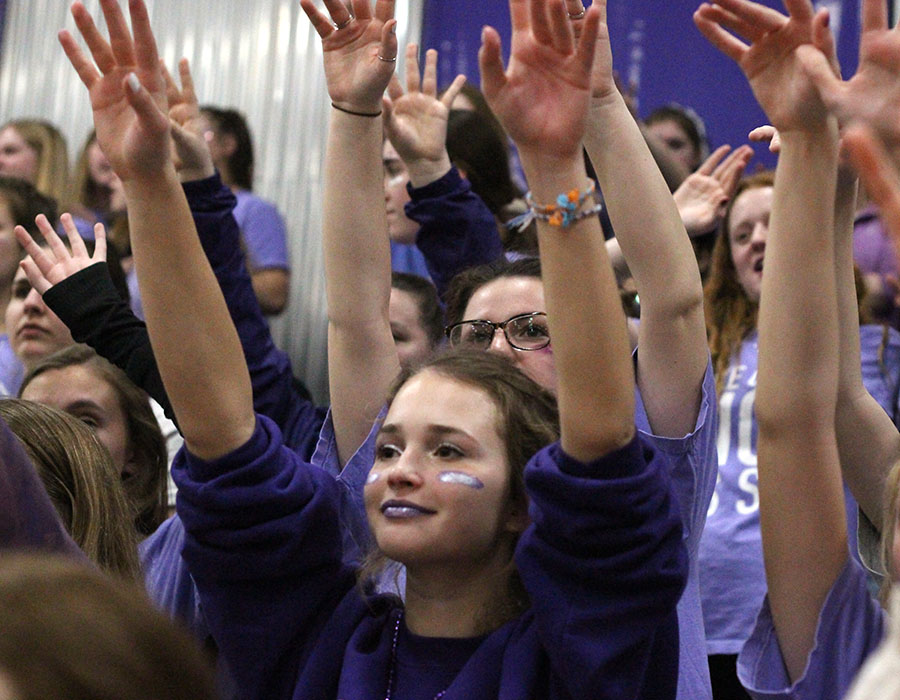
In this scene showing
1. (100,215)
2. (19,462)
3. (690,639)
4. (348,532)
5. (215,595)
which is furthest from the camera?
(100,215)

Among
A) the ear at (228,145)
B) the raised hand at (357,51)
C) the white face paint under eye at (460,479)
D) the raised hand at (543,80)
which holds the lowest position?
the ear at (228,145)

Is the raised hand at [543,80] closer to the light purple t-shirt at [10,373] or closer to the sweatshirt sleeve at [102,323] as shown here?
the sweatshirt sleeve at [102,323]

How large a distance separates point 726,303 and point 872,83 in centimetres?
160

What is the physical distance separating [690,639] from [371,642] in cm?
39

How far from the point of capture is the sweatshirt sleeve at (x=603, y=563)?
1.35 m

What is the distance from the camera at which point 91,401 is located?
2.41 meters

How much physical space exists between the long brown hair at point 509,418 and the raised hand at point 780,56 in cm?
47

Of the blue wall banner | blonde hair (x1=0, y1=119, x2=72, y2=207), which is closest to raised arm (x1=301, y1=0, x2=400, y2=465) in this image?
the blue wall banner

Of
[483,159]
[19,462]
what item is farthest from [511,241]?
[19,462]

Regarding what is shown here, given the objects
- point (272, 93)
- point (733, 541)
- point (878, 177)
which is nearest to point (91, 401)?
point (733, 541)

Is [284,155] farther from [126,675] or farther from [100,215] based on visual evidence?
[126,675]

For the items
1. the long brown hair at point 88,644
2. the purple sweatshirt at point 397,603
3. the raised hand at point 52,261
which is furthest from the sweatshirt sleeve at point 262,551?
the raised hand at point 52,261

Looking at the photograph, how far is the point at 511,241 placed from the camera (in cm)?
295

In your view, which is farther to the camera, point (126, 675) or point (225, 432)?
point (225, 432)
